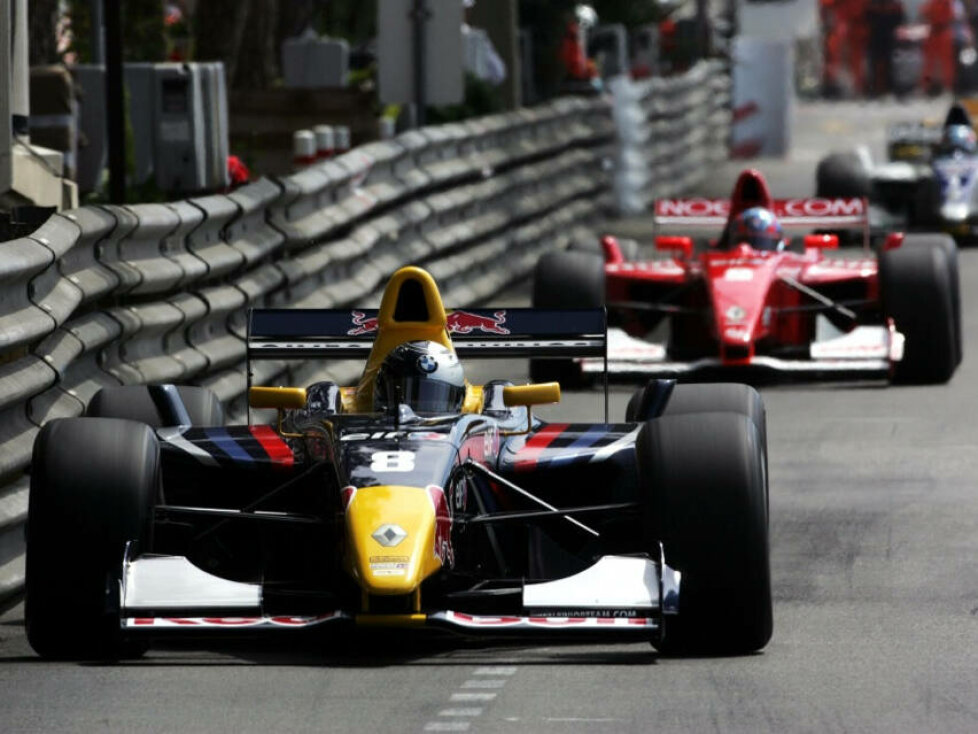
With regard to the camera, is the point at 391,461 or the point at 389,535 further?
the point at 391,461

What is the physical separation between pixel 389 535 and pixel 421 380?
47.3 inches

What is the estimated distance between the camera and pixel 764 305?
52.4 ft

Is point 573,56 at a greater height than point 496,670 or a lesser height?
greater

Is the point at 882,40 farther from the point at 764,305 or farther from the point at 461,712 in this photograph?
the point at 461,712

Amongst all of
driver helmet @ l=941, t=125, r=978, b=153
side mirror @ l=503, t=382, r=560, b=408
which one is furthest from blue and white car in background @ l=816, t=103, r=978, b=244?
side mirror @ l=503, t=382, r=560, b=408

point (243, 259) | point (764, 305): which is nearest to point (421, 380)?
point (243, 259)

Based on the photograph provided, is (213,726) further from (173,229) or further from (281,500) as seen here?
(173,229)

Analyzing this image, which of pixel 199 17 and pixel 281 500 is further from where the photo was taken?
pixel 199 17

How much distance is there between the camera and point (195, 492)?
920 cm

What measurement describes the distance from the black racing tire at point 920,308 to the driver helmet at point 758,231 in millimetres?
914

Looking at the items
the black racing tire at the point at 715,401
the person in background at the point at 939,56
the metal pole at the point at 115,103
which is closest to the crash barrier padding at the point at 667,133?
the metal pole at the point at 115,103

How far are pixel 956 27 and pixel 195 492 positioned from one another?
169 ft

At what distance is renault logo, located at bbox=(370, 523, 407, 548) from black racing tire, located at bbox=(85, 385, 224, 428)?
1.72 m

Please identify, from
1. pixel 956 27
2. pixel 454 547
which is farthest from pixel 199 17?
pixel 956 27
